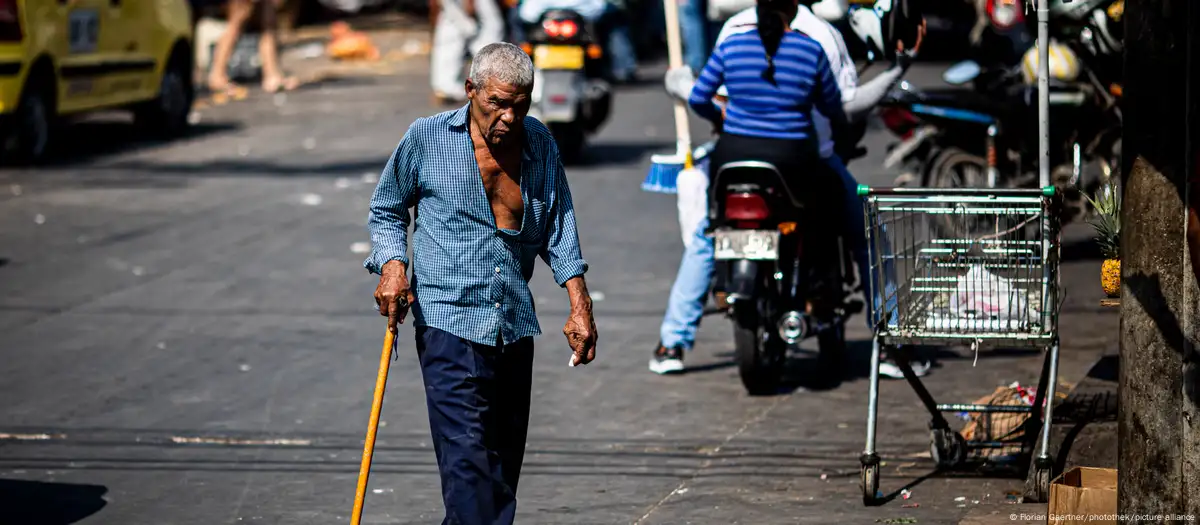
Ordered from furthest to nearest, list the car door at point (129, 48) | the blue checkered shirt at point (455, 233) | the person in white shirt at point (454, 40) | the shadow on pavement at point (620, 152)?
the person in white shirt at point (454, 40)
the car door at point (129, 48)
the shadow on pavement at point (620, 152)
the blue checkered shirt at point (455, 233)

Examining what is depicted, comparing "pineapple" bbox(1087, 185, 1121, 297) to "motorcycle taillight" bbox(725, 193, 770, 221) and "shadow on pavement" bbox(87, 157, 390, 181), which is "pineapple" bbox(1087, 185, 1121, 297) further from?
"shadow on pavement" bbox(87, 157, 390, 181)

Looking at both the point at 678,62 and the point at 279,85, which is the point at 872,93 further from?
the point at 279,85

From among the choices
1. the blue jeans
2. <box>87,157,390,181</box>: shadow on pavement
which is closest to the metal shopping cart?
the blue jeans

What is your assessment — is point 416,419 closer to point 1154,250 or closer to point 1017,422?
point 1017,422

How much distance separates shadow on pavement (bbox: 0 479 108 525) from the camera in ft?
19.7

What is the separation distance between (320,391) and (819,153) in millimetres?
2456

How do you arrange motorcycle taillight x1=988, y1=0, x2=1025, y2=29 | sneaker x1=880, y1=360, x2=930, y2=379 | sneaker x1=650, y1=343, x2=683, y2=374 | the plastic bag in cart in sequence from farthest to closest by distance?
1. motorcycle taillight x1=988, y1=0, x2=1025, y2=29
2. sneaker x1=650, y1=343, x2=683, y2=374
3. sneaker x1=880, y1=360, x2=930, y2=379
4. the plastic bag in cart

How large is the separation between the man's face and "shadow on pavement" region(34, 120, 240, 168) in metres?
11.5

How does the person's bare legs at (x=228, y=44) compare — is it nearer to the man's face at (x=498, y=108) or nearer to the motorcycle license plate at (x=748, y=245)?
the motorcycle license plate at (x=748, y=245)

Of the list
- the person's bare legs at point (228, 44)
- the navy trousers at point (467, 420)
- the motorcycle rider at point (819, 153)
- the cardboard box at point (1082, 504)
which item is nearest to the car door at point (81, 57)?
the person's bare legs at point (228, 44)

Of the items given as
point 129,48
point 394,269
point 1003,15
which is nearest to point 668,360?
point 394,269

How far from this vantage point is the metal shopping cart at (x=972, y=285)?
575 centimetres

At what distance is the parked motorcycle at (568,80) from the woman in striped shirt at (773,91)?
7169mm

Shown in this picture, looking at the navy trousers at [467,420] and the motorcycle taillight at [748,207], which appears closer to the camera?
the navy trousers at [467,420]
